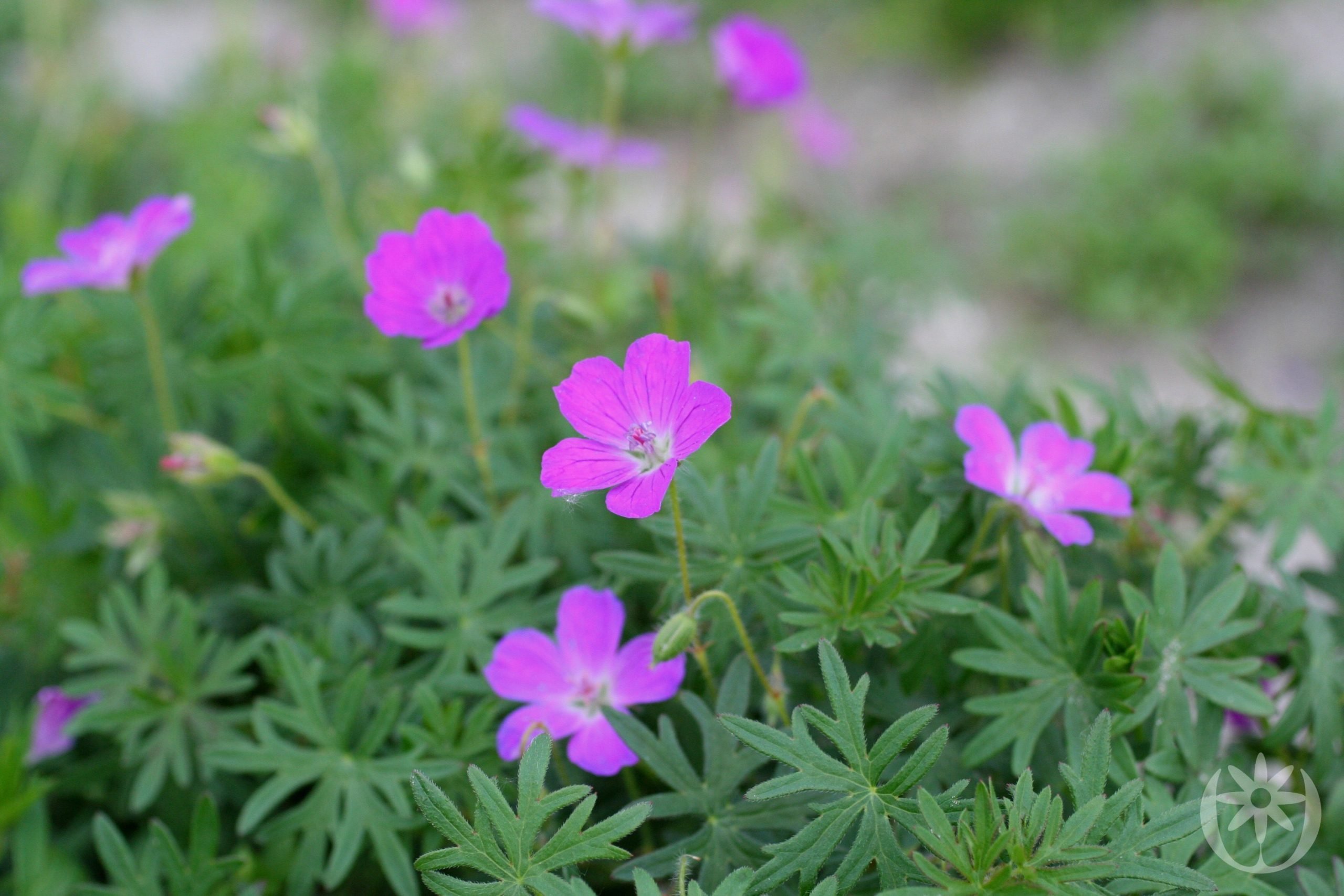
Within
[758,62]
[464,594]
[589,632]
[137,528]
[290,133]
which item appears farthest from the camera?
[758,62]

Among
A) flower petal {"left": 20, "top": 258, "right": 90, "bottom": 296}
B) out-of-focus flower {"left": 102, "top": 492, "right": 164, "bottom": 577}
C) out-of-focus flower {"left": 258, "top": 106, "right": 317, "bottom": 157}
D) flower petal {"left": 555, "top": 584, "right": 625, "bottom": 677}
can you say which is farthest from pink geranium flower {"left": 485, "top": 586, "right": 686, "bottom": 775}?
out-of-focus flower {"left": 258, "top": 106, "right": 317, "bottom": 157}

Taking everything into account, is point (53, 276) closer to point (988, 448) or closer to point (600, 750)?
point (600, 750)

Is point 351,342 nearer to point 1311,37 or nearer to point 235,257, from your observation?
point 235,257

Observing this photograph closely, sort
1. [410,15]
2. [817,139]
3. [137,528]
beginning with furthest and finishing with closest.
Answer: [817,139] → [410,15] → [137,528]

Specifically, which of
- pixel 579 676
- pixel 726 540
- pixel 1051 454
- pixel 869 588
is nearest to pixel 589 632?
pixel 579 676

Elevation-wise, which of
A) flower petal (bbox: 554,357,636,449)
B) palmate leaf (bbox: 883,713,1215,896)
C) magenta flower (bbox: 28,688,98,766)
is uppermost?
flower petal (bbox: 554,357,636,449)

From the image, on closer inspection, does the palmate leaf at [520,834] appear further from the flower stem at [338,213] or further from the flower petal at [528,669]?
the flower stem at [338,213]

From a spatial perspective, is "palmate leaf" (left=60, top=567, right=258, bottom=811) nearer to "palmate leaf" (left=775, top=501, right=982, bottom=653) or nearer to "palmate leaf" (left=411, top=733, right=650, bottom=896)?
"palmate leaf" (left=411, top=733, right=650, bottom=896)

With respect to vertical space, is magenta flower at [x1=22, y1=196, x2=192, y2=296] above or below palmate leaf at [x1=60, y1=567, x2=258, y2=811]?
above
